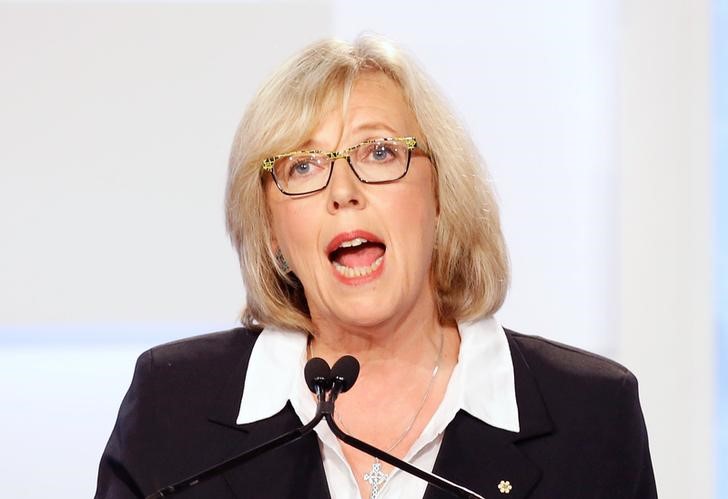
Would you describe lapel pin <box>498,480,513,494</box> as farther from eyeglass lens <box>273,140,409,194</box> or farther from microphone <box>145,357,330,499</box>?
eyeglass lens <box>273,140,409,194</box>

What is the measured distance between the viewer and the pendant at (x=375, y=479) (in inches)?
70.7

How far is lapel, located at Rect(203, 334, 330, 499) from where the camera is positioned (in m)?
1.81

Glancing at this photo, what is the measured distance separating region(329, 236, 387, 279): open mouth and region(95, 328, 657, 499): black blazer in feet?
0.84

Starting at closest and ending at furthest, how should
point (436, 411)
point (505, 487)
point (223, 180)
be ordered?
point (505, 487) < point (436, 411) < point (223, 180)

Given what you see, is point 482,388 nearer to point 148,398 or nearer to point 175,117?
point 148,398

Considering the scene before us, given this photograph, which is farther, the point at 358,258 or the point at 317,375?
the point at 358,258

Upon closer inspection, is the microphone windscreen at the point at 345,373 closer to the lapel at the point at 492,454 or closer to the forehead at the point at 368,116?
the lapel at the point at 492,454

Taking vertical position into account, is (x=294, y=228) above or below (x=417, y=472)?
above

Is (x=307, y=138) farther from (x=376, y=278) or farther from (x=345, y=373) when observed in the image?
(x=345, y=373)

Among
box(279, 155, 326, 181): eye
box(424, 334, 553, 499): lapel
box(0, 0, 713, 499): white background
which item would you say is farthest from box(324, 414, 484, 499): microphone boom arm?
box(0, 0, 713, 499): white background

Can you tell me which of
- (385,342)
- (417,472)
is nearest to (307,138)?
(385,342)

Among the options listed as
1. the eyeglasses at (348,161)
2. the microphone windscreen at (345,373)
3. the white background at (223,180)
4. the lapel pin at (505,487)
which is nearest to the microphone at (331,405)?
the microphone windscreen at (345,373)

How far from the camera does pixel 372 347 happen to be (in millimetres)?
1938

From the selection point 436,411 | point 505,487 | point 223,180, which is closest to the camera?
point 505,487
